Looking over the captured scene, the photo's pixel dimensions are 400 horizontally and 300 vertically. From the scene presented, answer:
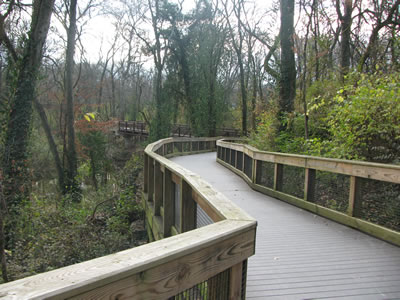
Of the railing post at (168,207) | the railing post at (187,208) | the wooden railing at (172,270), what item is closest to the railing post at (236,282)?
the wooden railing at (172,270)

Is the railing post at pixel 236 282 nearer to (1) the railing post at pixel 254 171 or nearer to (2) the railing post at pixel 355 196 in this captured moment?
(2) the railing post at pixel 355 196

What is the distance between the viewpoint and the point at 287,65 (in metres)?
10.7

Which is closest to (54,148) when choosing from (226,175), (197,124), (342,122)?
(197,124)

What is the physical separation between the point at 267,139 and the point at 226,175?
2103 millimetres

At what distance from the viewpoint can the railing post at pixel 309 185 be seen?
562cm

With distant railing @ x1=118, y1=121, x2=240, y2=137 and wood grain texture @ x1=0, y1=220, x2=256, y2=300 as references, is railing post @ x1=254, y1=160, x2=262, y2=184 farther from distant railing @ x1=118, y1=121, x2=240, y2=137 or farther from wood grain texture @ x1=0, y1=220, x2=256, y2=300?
distant railing @ x1=118, y1=121, x2=240, y2=137

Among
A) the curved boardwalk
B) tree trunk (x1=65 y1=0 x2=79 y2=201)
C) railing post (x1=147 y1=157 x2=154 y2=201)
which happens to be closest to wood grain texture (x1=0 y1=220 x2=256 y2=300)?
the curved boardwalk

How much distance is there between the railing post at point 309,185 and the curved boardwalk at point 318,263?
1.63 feet

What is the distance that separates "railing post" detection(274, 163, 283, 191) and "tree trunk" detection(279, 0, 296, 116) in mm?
4404

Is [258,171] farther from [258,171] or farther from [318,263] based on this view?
[318,263]

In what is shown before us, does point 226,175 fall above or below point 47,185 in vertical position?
above

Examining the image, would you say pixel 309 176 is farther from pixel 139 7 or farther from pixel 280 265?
pixel 139 7

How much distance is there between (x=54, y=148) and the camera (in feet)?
60.5

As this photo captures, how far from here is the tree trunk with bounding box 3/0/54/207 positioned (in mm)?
10867
